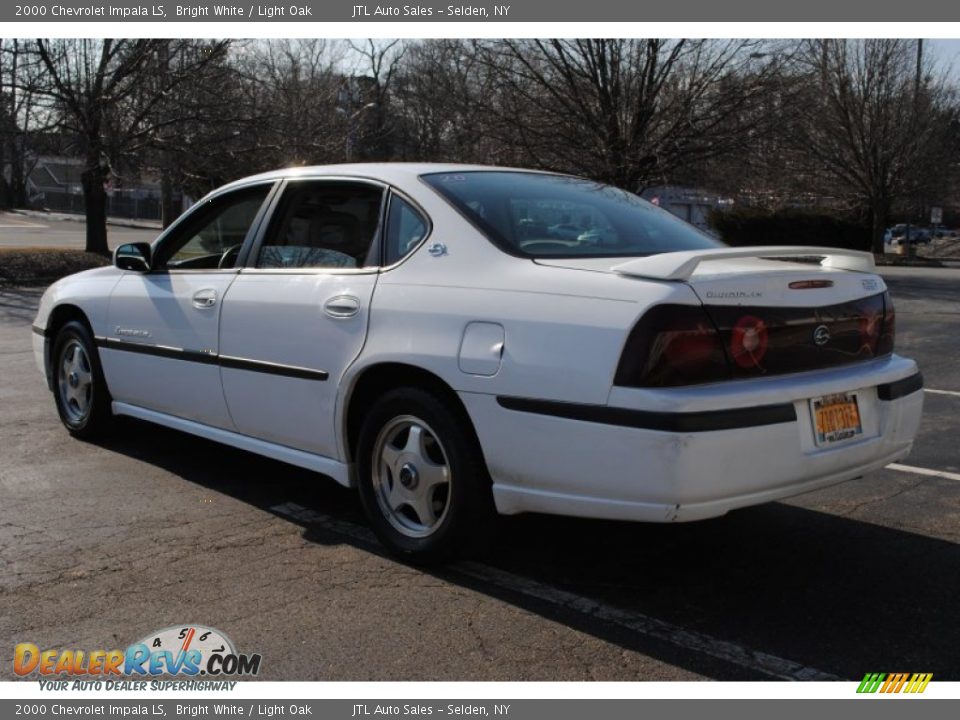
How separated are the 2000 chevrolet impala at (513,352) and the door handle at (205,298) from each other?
0.02 m

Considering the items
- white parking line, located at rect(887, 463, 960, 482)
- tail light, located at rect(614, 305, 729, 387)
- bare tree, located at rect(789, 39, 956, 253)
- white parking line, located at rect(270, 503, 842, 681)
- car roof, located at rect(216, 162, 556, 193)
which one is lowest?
white parking line, located at rect(270, 503, 842, 681)

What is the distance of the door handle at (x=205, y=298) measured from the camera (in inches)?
192

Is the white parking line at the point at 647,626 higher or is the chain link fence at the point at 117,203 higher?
the chain link fence at the point at 117,203

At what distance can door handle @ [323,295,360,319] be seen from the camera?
13.6 feet

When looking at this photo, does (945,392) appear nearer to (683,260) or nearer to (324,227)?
(683,260)

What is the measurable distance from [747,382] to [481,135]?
19.8 meters

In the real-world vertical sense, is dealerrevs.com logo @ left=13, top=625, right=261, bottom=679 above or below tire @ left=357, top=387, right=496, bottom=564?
below

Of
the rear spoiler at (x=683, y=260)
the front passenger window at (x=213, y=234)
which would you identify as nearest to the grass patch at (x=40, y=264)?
the front passenger window at (x=213, y=234)

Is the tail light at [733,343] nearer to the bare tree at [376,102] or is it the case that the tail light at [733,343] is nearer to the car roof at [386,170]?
the car roof at [386,170]

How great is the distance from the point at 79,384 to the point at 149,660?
3.23 metres

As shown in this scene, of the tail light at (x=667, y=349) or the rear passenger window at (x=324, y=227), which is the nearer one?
the tail light at (x=667, y=349)

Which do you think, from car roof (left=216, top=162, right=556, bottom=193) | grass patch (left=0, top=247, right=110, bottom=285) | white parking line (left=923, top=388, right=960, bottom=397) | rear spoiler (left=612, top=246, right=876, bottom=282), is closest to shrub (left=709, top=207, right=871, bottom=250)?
grass patch (left=0, top=247, right=110, bottom=285)

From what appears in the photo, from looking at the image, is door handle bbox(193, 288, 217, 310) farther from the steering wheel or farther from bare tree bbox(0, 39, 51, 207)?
bare tree bbox(0, 39, 51, 207)

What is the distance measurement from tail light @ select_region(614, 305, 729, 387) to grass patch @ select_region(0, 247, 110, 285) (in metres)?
18.2
